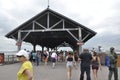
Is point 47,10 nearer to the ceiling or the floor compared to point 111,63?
nearer to the ceiling

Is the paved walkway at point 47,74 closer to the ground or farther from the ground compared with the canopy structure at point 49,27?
closer to the ground

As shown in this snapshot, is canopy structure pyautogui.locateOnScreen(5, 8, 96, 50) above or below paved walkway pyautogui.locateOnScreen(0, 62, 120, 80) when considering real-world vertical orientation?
above

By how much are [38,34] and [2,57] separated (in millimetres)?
9428

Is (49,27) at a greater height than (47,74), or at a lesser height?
greater

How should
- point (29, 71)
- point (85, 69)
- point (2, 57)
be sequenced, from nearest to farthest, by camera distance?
point (29, 71) < point (85, 69) < point (2, 57)

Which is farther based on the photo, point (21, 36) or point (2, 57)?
point (21, 36)

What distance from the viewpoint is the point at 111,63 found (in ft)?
43.9

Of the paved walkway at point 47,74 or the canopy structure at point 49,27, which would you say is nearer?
the paved walkway at point 47,74

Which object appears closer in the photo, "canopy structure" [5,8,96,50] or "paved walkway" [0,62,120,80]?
"paved walkway" [0,62,120,80]

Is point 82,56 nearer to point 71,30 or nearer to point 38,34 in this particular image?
point 71,30

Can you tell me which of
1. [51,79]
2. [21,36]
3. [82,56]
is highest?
[21,36]

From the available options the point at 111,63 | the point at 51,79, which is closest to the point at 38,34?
the point at 51,79

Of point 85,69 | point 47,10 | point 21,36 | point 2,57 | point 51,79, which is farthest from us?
point 21,36

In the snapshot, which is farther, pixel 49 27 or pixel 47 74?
pixel 49 27
